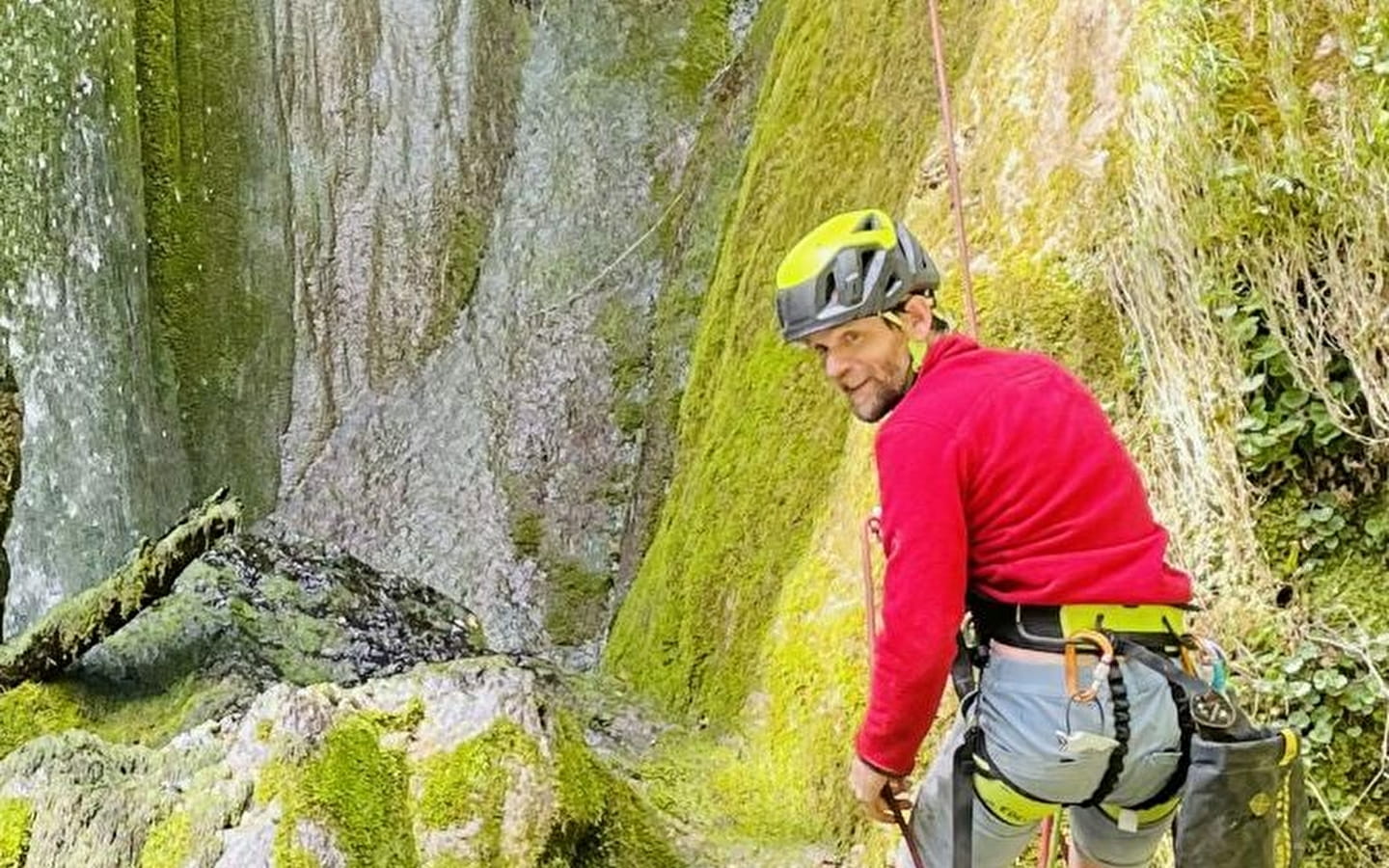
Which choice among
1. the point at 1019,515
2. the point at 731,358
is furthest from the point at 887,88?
the point at 1019,515

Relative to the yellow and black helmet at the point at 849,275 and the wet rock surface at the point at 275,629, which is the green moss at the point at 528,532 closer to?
the wet rock surface at the point at 275,629

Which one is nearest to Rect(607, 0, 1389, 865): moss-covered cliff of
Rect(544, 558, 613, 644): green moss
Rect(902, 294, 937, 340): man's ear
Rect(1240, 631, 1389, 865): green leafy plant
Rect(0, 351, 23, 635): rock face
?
Rect(1240, 631, 1389, 865): green leafy plant

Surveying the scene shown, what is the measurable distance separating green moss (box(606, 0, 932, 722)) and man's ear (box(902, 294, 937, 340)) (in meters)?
3.31

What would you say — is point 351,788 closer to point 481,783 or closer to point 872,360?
point 481,783

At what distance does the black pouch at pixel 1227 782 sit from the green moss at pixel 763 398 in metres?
3.33

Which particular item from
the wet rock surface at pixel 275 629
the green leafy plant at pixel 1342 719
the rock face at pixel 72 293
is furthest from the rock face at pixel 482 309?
the green leafy plant at pixel 1342 719

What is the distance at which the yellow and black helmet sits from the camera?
100.0 inches

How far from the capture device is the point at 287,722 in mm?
3984

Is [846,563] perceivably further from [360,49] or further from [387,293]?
[360,49]

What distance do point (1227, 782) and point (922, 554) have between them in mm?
719

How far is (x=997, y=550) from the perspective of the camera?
2.49 meters

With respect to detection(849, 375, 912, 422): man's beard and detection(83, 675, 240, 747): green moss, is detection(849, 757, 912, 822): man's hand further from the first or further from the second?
detection(83, 675, 240, 747): green moss

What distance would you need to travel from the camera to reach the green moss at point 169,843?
154 inches

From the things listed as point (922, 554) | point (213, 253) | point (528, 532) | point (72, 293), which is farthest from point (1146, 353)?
point (213, 253)
